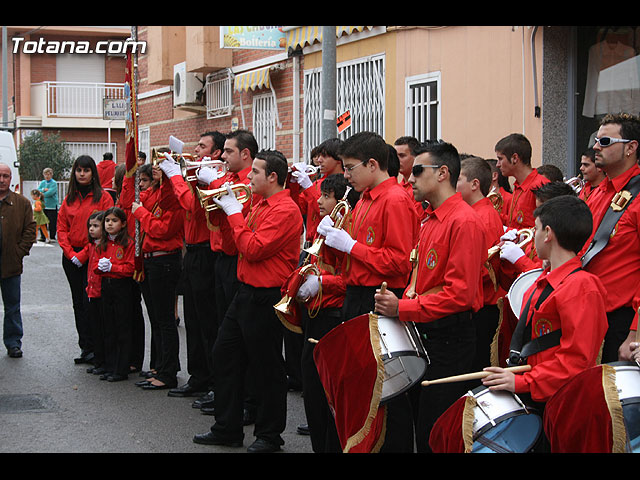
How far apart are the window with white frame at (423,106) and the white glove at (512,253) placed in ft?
22.4

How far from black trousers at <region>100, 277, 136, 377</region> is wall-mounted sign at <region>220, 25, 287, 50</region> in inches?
273

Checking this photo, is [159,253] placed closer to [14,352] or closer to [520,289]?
[14,352]

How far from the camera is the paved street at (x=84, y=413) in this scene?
6328mm

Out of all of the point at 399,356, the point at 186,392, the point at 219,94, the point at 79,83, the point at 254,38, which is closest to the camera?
the point at 399,356

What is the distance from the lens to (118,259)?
28.2 ft

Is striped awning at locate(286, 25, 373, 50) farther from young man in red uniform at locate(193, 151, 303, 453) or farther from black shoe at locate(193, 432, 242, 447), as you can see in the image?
black shoe at locate(193, 432, 242, 447)

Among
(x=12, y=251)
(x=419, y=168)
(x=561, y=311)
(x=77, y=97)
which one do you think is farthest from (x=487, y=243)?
(x=77, y=97)

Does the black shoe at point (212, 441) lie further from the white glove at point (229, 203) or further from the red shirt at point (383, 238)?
the red shirt at point (383, 238)

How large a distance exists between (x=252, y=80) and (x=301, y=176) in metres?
8.94

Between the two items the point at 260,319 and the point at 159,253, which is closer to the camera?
the point at 260,319

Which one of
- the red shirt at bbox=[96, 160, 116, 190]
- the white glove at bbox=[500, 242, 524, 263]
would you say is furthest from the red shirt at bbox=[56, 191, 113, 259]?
the white glove at bbox=[500, 242, 524, 263]

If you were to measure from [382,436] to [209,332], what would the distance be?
296cm

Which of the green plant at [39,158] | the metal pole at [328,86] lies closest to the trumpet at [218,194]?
the metal pole at [328,86]

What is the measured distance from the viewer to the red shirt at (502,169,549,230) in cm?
712
